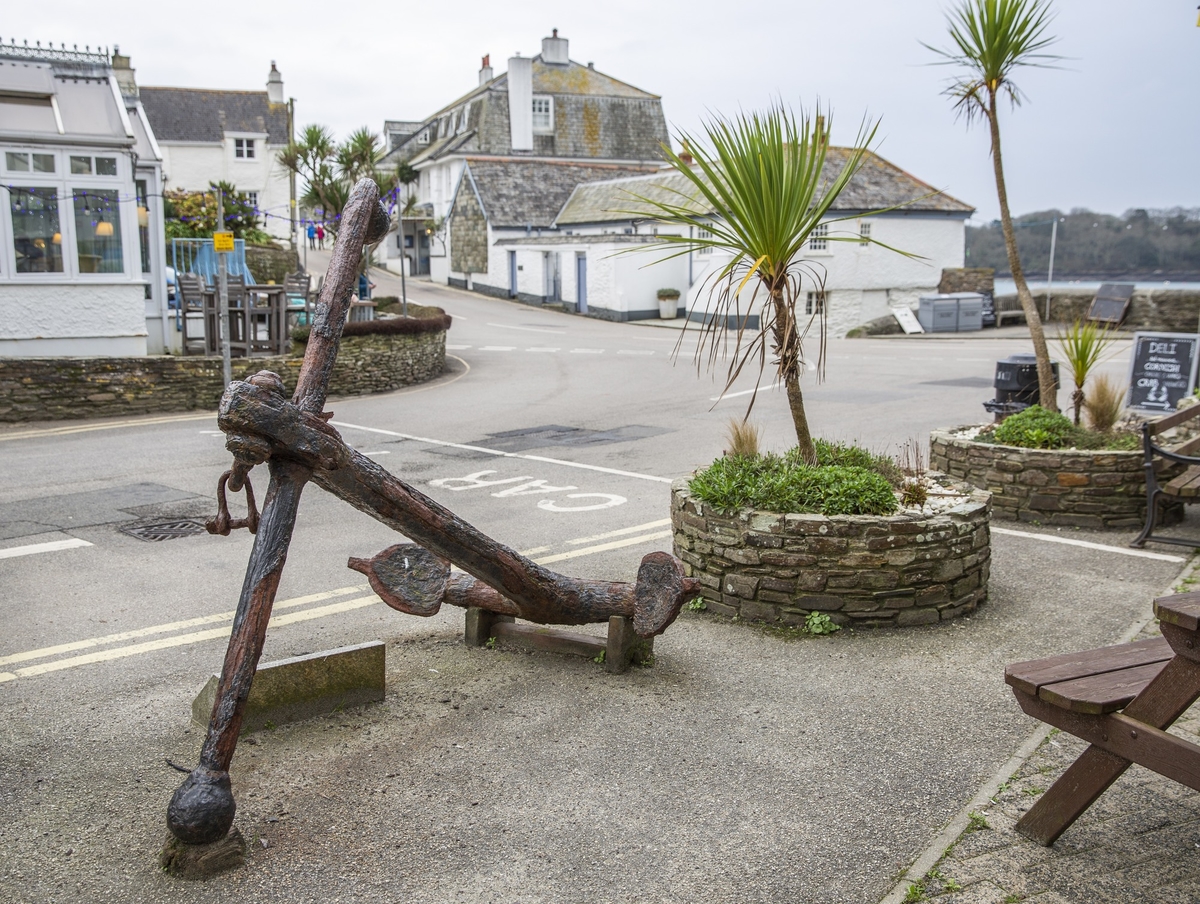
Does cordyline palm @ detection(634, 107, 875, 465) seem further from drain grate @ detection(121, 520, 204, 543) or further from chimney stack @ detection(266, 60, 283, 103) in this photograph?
chimney stack @ detection(266, 60, 283, 103)

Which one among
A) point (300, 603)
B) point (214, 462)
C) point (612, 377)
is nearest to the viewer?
point (300, 603)

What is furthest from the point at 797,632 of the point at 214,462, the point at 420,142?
the point at 420,142

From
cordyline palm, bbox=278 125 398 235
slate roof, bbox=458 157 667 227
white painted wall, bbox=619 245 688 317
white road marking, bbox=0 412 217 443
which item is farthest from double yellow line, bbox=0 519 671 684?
slate roof, bbox=458 157 667 227

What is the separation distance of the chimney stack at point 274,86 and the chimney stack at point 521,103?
38.0ft

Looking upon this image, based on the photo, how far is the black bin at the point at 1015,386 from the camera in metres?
10.6

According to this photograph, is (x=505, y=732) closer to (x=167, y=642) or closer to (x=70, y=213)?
(x=167, y=642)

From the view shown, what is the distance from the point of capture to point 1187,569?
7172mm

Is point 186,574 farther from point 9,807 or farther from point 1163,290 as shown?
point 1163,290

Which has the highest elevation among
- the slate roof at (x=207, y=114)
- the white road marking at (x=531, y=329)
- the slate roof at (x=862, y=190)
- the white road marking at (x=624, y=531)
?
the slate roof at (x=207, y=114)

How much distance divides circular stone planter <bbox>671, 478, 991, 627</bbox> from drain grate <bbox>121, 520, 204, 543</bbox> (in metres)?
4.87

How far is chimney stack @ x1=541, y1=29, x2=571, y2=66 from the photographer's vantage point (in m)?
54.3

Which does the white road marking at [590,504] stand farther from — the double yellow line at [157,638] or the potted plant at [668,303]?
the potted plant at [668,303]

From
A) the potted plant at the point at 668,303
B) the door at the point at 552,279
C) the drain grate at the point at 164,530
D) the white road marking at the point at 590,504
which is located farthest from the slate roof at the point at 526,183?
the drain grate at the point at 164,530

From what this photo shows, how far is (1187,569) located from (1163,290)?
25.7m
